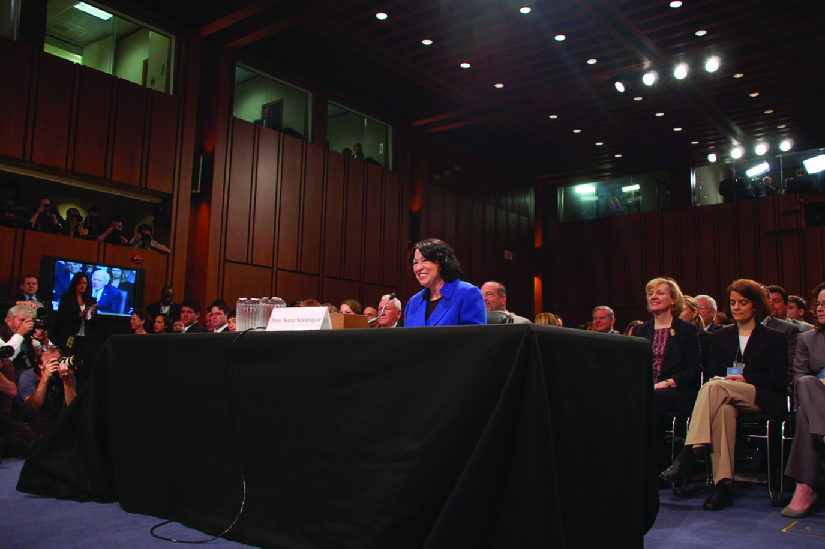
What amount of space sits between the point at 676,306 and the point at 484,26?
460cm

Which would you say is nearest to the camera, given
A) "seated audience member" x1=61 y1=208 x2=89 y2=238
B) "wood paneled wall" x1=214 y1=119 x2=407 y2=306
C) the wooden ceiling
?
"seated audience member" x1=61 y1=208 x2=89 y2=238

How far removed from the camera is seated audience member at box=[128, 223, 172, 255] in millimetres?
7145

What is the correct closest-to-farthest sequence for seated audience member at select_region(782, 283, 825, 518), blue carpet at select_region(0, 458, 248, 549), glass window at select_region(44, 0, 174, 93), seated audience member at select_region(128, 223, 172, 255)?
blue carpet at select_region(0, 458, 248, 549), seated audience member at select_region(782, 283, 825, 518), glass window at select_region(44, 0, 174, 93), seated audience member at select_region(128, 223, 172, 255)

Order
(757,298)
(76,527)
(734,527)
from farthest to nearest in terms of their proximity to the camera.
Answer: (757,298) → (734,527) → (76,527)

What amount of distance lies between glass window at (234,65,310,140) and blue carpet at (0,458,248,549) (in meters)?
6.42

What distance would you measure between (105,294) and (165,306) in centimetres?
61

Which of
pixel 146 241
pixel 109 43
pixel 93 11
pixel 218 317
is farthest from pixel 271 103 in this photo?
pixel 218 317

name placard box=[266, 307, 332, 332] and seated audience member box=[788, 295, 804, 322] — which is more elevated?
seated audience member box=[788, 295, 804, 322]

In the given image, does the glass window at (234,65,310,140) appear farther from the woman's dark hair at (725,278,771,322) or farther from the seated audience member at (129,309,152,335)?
the woman's dark hair at (725,278,771,322)

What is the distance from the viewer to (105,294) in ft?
21.7

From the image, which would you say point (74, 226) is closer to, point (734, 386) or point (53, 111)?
point (53, 111)

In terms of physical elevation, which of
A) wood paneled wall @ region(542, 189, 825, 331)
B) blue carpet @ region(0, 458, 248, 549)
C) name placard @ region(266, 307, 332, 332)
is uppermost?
wood paneled wall @ region(542, 189, 825, 331)

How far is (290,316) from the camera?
2215mm

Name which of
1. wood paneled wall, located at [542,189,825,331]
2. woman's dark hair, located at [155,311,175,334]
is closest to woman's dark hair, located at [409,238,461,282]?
woman's dark hair, located at [155,311,175,334]
